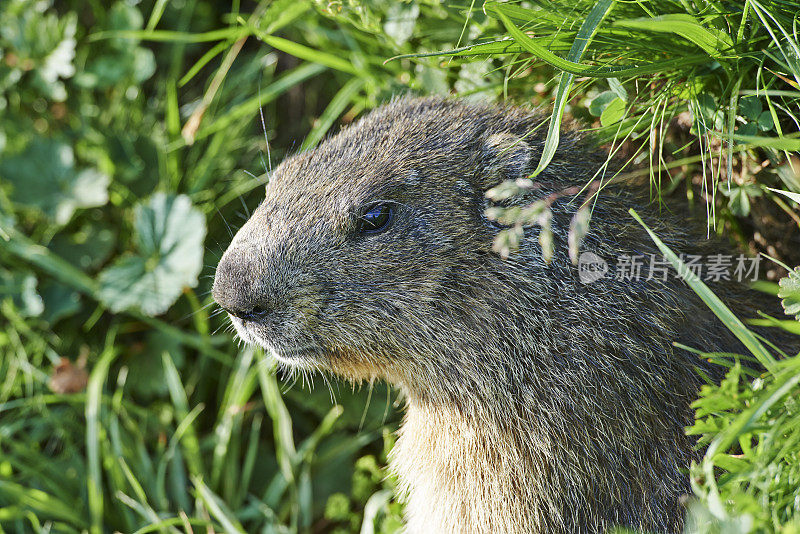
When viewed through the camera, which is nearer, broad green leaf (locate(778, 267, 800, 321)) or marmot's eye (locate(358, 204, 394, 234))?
broad green leaf (locate(778, 267, 800, 321))

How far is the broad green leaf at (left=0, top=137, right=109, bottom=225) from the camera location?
433 centimetres

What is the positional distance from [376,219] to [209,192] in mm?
1888

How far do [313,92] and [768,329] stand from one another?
320 cm

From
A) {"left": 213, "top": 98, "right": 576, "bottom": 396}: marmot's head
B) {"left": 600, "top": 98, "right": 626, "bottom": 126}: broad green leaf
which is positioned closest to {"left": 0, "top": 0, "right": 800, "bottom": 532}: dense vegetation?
{"left": 600, "top": 98, "right": 626, "bottom": 126}: broad green leaf

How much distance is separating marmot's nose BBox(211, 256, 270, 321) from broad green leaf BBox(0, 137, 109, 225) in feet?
6.10

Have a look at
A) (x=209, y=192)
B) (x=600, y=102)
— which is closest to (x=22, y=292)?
(x=209, y=192)

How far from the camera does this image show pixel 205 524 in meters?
3.62

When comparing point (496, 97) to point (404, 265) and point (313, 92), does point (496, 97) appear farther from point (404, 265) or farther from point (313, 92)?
point (313, 92)

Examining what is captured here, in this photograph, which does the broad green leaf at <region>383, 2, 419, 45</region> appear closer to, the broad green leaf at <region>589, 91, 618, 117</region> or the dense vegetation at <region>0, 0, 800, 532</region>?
the dense vegetation at <region>0, 0, 800, 532</region>

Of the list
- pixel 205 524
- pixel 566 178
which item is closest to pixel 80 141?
pixel 205 524

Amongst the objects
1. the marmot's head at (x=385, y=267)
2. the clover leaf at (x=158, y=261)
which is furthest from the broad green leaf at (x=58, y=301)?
the marmot's head at (x=385, y=267)

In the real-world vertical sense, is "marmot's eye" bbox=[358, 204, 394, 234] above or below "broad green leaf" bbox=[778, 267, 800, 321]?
above

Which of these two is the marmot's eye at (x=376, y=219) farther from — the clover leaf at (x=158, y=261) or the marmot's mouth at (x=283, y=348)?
the clover leaf at (x=158, y=261)

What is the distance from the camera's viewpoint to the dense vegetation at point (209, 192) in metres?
2.82
